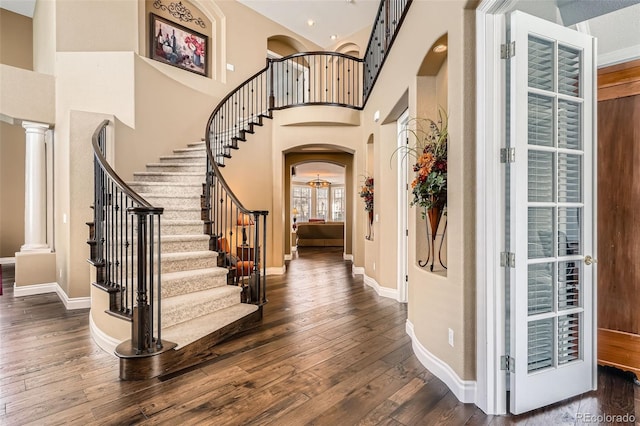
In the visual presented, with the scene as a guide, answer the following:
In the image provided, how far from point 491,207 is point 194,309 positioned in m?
2.77

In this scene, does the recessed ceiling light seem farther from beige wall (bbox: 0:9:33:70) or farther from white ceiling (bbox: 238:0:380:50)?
beige wall (bbox: 0:9:33:70)

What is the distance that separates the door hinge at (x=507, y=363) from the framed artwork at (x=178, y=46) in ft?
22.9

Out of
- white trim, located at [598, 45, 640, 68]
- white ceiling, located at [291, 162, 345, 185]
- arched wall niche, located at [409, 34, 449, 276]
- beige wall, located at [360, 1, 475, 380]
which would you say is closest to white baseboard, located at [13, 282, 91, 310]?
beige wall, located at [360, 1, 475, 380]

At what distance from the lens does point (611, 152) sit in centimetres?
260

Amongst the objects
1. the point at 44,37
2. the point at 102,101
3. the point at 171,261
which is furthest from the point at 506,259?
the point at 44,37

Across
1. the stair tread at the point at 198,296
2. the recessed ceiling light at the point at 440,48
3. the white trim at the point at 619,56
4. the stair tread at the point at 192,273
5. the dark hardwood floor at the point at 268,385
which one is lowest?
the dark hardwood floor at the point at 268,385

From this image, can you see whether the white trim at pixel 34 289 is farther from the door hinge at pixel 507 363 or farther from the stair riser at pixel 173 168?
the door hinge at pixel 507 363

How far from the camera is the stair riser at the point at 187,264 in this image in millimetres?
3455

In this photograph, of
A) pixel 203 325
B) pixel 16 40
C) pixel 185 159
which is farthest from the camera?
pixel 16 40

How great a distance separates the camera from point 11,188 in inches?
288

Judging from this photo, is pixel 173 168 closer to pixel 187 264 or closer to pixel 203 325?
pixel 187 264

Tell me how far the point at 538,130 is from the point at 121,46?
6.50 m

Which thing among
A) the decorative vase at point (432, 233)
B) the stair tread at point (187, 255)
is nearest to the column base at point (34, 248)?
the stair tread at point (187, 255)

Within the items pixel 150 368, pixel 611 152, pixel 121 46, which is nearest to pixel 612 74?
pixel 611 152
